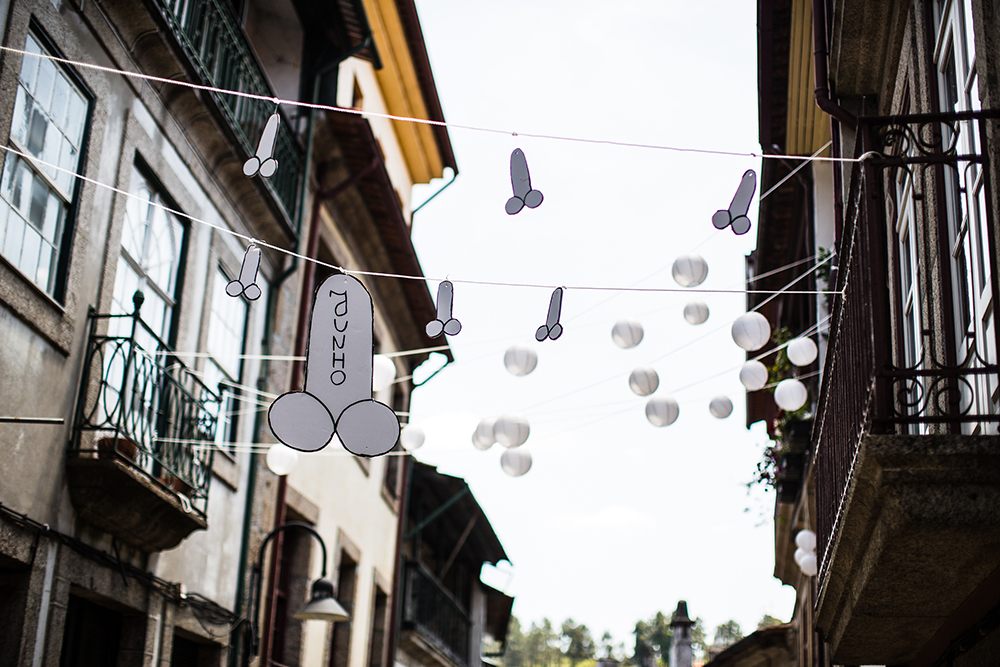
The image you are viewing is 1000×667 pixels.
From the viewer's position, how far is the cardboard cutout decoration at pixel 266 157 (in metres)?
6.27

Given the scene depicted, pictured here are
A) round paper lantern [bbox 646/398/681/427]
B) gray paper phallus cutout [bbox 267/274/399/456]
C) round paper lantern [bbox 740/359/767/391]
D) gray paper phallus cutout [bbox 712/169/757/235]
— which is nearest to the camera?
gray paper phallus cutout [bbox 267/274/399/456]

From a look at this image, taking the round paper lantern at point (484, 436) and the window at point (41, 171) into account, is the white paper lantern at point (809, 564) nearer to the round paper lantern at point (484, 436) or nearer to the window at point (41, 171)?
the round paper lantern at point (484, 436)

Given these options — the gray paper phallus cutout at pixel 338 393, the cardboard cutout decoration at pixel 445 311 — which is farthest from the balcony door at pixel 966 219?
the cardboard cutout decoration at pixel 445 311

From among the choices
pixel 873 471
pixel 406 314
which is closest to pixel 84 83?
pixel 873 471

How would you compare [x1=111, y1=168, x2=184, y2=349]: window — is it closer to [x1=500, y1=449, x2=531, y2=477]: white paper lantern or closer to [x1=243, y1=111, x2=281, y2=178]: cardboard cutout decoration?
[x1=500, y1=449, x2=531, y2=477]: white paper lantern

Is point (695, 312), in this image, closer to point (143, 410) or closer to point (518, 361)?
point (518, 361)

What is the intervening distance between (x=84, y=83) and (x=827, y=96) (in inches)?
197

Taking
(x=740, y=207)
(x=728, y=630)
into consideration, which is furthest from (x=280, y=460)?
(x=728, y=630)

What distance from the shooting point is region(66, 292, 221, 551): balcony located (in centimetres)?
866

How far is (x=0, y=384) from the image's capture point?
25.2ft

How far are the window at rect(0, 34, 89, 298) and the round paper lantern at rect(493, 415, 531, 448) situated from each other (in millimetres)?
2950

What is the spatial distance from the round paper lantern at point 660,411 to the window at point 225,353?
4.03 metres

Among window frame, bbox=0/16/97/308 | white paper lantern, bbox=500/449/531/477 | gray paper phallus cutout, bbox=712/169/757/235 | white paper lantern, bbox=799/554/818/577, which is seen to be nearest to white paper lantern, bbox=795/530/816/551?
white paper lantern, bbox=799/554/818/577

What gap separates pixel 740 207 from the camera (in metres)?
6.85
